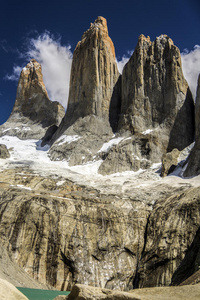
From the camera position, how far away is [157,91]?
162 feet

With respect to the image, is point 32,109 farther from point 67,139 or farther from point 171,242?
point 171,242

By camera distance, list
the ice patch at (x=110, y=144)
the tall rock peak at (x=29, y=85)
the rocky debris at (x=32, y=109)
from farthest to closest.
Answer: the tall rock peak at (x=29, y=85) → the rocky debris at (x=32, y=109) → the ice patch at (x=110, y=144)

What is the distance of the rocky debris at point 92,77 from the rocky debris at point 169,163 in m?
16.0

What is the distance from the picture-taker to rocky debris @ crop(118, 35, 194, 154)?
153ft

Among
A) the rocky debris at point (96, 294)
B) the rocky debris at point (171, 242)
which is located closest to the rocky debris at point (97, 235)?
the rocky debris at point (171, 242)

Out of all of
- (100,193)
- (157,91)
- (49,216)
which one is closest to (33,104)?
(157,91)

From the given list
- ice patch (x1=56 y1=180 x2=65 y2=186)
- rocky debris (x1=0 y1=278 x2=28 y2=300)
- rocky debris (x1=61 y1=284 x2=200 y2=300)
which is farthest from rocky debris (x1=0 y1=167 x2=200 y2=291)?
rocky debris (x1=0 y1=278 x2=28 y2=300)

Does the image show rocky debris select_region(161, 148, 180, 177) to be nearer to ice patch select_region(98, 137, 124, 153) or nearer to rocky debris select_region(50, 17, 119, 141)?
ice patch select_region(98, 137, 124, 153)

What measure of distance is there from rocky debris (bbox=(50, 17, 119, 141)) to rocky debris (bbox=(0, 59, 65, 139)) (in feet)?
47.6

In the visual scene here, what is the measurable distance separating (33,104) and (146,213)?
5611cm

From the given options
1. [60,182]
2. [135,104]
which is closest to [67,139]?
[135,104]

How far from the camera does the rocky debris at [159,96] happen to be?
46.8 m

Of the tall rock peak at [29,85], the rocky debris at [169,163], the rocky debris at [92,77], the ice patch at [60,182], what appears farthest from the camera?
the tall rock peak at [29,85]

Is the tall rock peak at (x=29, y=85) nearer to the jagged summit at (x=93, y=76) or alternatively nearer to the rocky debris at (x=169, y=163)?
the jagged summit at (x=93, y=76)
